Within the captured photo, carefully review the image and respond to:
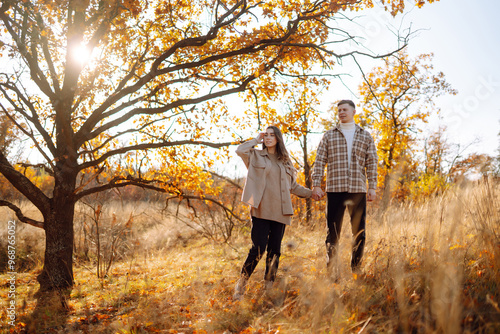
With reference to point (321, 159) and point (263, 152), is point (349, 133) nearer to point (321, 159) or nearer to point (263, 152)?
point (321, 159)

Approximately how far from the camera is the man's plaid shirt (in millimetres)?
3510

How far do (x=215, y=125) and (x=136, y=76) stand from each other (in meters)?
1.98

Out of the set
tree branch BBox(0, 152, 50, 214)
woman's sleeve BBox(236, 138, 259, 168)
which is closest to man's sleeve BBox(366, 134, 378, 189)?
woman's sleeve BBox(236, 138, 259, 168)

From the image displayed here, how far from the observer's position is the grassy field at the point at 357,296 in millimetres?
2305

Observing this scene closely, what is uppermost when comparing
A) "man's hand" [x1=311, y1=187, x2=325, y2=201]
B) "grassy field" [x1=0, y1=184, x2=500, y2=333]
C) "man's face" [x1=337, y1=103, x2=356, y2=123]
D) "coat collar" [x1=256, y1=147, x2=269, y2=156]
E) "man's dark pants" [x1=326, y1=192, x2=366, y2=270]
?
"man's face" [x1=337, y1=103, x2=356, y2=123]

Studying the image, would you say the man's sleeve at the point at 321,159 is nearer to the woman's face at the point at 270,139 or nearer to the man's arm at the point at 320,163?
the man's arm at the point at 320,163

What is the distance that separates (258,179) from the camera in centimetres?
362

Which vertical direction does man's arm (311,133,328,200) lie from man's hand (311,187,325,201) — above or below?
above

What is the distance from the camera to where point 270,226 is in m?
3.66

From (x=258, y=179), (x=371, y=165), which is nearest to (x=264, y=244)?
(x=258, y=179)

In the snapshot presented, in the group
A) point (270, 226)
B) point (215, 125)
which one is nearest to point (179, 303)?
point (270, 226)

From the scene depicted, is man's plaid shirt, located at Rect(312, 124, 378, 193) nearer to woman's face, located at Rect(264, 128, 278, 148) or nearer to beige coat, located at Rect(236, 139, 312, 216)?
beige coat, located at Rect(236, 139, 312, 216)

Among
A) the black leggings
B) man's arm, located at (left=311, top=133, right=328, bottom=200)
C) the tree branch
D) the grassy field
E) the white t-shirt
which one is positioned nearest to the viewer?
the grassy field

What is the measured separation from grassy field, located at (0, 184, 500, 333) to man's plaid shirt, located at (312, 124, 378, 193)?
2.45ft
